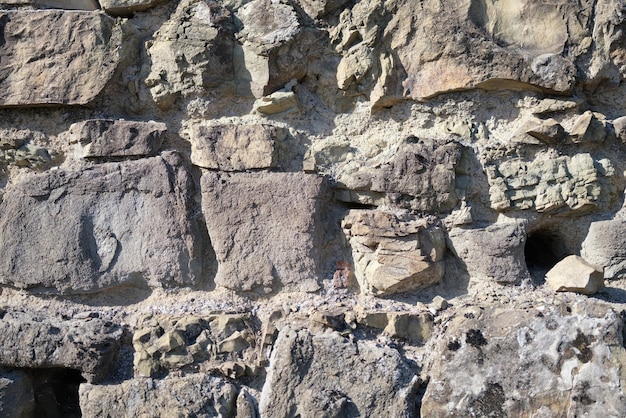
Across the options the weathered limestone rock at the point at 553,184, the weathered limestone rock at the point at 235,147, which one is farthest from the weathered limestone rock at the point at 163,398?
the weathered limestone rock at the point at 553,184

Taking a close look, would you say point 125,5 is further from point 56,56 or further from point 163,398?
point 163,398

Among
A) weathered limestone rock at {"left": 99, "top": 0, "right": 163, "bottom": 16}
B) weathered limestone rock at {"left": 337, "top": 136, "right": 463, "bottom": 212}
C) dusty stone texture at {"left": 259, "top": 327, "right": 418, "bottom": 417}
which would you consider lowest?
dusty stone texture at {"left": 259, "top": 327, "right": 418, "bottom": 417}

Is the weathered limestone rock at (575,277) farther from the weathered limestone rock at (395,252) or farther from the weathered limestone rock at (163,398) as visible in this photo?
the weathered limestone rock at (163,398)

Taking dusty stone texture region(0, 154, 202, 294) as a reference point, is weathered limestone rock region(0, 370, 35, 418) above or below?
below

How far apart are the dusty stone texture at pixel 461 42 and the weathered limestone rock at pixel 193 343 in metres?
1.04

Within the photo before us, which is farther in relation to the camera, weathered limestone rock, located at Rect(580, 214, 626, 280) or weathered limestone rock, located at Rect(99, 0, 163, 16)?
weathered limestone rock, located at Rect(99, 0, 163, 16)

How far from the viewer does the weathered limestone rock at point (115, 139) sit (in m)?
2.44

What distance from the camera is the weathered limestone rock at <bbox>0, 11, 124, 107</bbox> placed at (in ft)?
8.14

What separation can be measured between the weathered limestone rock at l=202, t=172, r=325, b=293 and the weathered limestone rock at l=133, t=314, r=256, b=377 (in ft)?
0.56

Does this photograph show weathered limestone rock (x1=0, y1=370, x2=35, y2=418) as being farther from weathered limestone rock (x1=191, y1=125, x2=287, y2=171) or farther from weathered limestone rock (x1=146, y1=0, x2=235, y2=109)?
weathered limestone rock (x1=146, y1=0, x2=235, y2=109)

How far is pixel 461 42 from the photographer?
94.7 inches

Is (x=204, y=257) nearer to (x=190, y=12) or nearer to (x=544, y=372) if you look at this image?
(x=190, y=12)

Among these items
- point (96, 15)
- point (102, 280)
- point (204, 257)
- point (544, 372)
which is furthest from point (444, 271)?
point (96, 15)

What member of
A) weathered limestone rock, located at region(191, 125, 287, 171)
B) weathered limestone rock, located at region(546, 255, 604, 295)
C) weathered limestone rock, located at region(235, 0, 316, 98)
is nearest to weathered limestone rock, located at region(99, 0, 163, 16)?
weathered limestone rock, located at region(235, 0, 316, 98)
